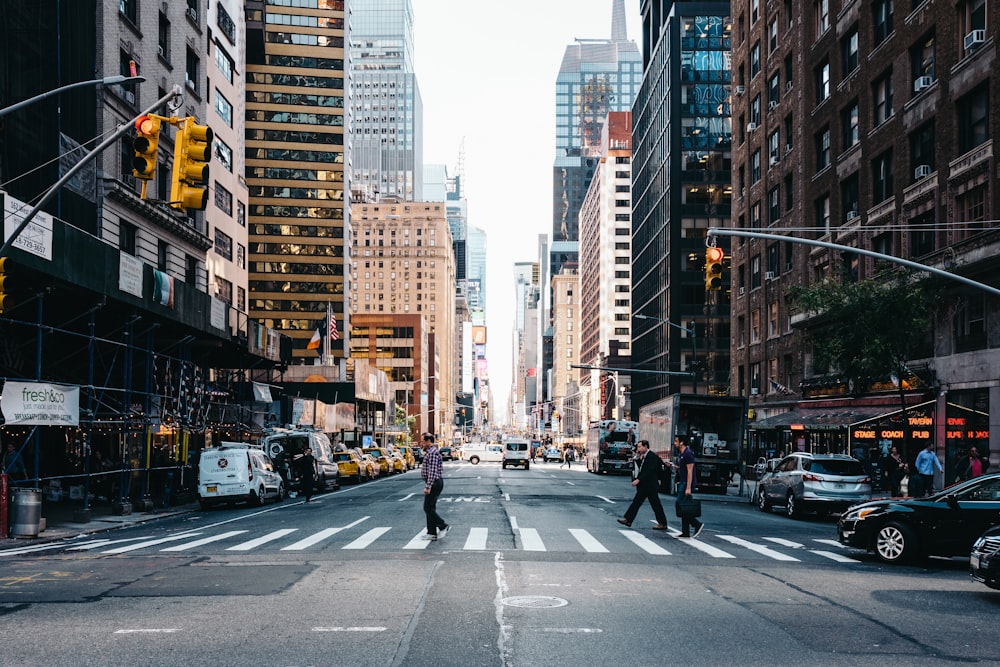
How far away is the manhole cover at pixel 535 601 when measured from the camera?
1028 centimetres

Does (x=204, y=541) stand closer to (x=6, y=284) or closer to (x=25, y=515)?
(x=25, y=515)

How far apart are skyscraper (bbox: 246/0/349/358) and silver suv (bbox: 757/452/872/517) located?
309 feet

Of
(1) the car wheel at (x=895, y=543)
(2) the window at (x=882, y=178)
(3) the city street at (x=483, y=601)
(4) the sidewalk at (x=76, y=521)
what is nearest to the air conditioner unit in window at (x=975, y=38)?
(2) the window at (x=882, y=178)

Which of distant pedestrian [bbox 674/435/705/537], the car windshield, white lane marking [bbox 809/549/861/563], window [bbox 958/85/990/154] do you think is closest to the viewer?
white lane marking [bbox 809/549/861/563]

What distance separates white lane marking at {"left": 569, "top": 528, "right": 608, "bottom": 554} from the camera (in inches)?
625

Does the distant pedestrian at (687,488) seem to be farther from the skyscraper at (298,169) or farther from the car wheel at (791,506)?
the skyscraper at (298,169)

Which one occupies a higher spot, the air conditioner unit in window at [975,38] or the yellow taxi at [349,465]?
the air conditioner unit in window at [975,38]

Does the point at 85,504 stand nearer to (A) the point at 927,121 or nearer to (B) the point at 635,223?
(A) the point at 927,121

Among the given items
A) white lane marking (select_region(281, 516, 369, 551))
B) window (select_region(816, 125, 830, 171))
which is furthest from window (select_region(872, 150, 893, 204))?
white lane marking (select_region(281, 516, 369, 551))

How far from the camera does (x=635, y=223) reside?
376 feet

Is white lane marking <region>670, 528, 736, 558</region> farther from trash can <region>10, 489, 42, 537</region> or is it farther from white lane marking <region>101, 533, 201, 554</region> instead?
trash can <region>10, 489, 42, 537</region>

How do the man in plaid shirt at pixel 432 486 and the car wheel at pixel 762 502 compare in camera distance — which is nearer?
the man in plaid shirt at pixel 432 486

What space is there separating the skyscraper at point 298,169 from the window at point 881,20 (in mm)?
84199

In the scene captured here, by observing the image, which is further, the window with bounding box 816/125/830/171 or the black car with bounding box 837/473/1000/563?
the window with bounding box 816/125/830/171
